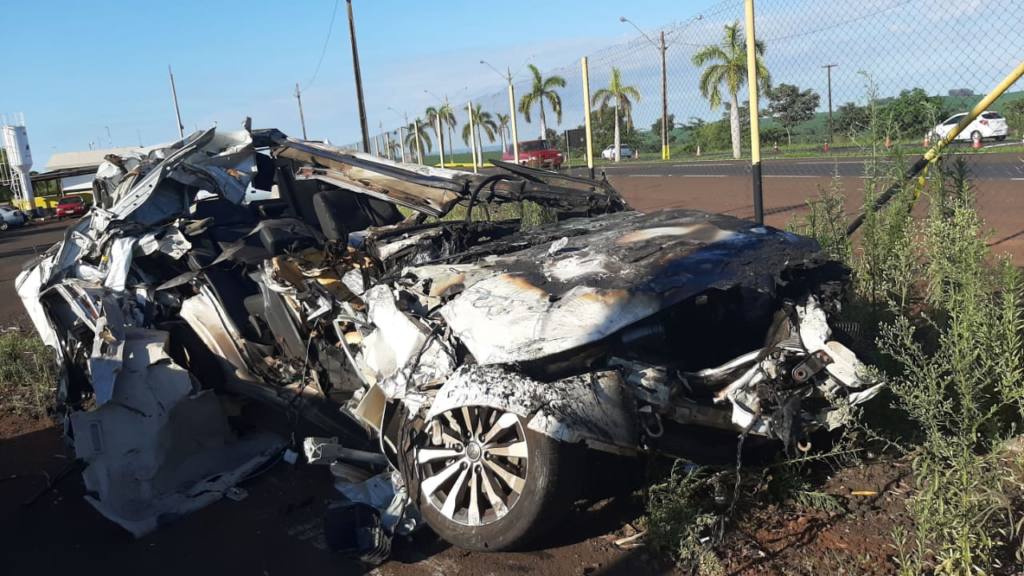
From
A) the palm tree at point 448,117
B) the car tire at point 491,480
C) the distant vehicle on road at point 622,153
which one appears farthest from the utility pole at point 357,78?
the car tire at point 491,480

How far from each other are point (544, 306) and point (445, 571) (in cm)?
127

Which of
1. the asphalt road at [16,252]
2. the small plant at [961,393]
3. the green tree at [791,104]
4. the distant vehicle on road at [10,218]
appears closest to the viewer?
the small plant at [961,393]

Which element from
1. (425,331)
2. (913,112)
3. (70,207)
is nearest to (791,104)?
(913,112)

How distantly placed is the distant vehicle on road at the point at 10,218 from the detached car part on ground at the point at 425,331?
3682 centimetres

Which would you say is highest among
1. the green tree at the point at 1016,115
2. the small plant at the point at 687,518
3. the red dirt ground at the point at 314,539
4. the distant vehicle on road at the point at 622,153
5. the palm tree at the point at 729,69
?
the palm tree at the point at 729,69

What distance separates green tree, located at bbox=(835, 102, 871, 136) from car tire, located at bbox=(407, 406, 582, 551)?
12.7 ft

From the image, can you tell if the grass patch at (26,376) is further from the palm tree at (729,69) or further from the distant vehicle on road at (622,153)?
the distant vehicle on road at (622,153)

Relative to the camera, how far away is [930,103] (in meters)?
5.50

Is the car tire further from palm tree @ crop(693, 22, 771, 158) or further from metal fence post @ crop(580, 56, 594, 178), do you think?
metal fence post @ crop(580, 56, 594, 178)

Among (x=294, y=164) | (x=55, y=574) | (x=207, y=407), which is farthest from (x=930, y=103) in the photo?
(x=55, y=574)

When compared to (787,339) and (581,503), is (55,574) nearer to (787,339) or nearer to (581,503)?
(581,503)

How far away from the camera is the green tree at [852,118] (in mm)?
5750

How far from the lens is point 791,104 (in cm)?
824

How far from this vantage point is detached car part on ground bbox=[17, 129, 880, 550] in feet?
11.1
